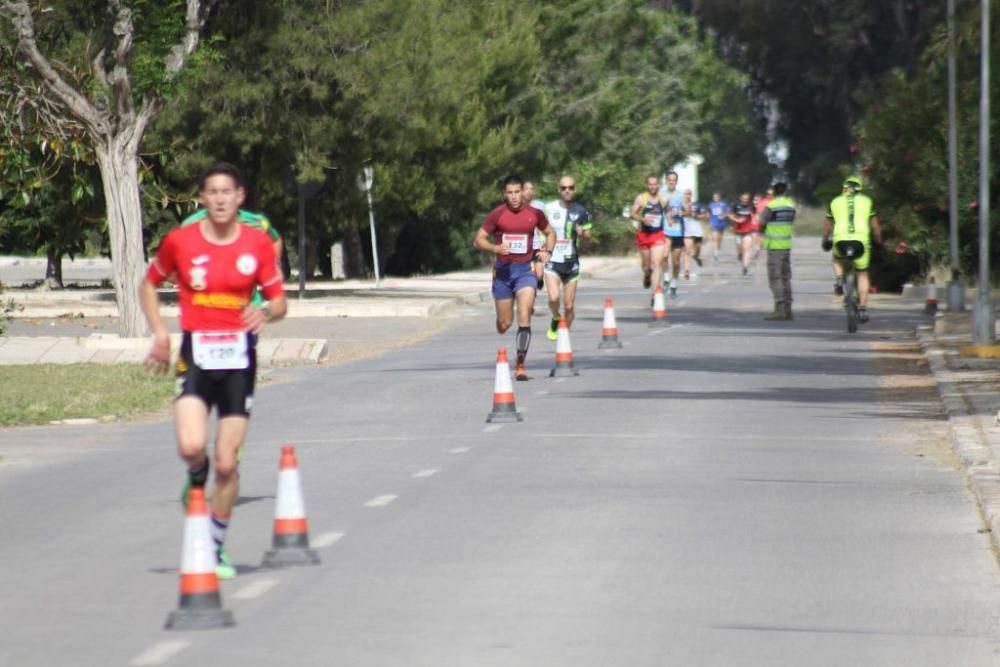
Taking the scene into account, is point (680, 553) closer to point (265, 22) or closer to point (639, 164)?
point (265, 22)

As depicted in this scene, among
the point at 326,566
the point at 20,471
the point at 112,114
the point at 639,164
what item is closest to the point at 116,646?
the point at 326,566

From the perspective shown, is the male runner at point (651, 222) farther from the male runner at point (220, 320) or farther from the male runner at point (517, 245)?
the male runner at point (220, 320)

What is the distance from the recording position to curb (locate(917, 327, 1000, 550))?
1161 centimetres

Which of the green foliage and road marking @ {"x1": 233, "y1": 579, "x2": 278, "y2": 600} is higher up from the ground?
the green foliage

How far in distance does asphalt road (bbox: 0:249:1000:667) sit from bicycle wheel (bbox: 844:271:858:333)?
7021 mm

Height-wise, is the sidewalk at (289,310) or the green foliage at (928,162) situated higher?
the green foliage at (928,162)

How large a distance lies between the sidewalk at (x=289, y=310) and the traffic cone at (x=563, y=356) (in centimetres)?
443

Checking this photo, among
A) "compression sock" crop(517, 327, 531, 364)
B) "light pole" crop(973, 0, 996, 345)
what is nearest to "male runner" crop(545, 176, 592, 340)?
"compression sock" crop(517, 327, 531, 364)

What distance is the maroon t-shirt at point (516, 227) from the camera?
21.2 meters

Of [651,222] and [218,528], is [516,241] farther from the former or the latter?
[651,222]

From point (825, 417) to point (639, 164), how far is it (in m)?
49.8

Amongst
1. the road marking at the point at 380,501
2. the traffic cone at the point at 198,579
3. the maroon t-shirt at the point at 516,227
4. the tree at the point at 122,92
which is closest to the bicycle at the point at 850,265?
the maroon t-shirt at the point at 516,227

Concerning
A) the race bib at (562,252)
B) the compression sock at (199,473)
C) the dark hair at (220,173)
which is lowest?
the compression sock at (199,473)

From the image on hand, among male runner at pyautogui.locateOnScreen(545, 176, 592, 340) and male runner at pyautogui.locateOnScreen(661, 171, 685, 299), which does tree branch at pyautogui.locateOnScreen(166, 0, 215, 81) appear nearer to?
male runner at pyautogui.locateOnScreen(545, 176, 592, 340)
